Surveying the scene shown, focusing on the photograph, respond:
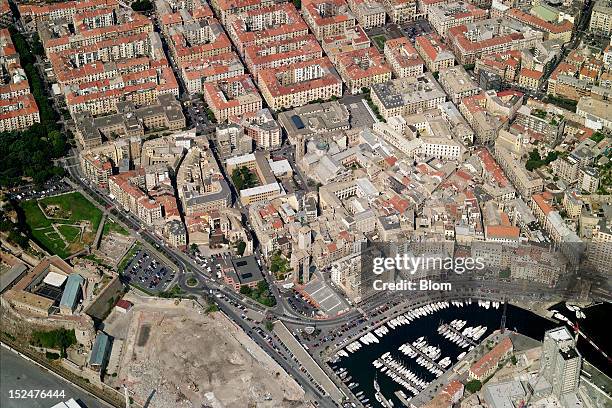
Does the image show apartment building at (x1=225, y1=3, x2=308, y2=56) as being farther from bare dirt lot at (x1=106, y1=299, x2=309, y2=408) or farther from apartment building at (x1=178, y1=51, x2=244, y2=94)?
bare dirt lot at (x1=106, y1=299, x2=309, y2=408)

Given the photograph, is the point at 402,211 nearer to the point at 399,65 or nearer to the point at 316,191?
the point at 316,191

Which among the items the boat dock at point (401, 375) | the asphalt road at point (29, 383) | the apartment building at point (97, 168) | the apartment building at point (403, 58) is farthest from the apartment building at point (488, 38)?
the asphalt road at point (29, 383)

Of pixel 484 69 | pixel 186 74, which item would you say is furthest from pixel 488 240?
pixel 186 74

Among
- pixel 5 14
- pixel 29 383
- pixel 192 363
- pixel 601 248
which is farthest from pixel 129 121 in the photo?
pixel 601 248

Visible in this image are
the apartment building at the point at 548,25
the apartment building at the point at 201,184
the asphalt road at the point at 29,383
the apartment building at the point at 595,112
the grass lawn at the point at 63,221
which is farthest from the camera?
the apartment building at the point at 548,25

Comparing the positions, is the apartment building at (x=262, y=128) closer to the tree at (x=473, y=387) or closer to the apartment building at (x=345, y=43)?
the apartment building at (x=345, y=43)

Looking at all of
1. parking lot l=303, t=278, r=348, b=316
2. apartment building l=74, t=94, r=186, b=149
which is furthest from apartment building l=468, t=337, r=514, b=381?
apartment building l=74, t=94, r=186, b=149
